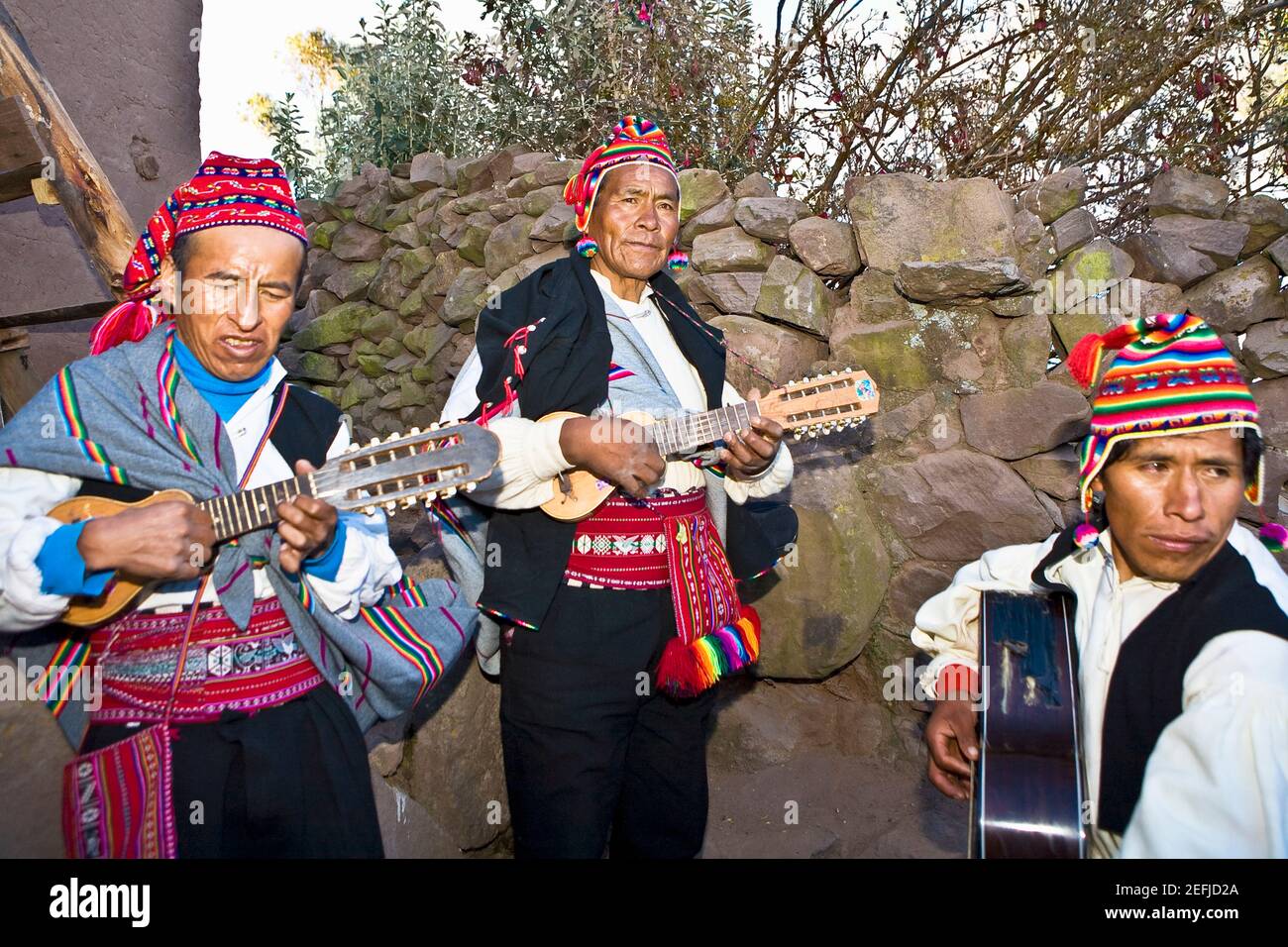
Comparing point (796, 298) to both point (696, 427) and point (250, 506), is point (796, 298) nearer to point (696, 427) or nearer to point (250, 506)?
point (696, 427)

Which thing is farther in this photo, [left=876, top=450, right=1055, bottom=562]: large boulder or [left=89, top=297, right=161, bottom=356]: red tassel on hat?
[left=876, top=450, right=1055, bottom=562]: large boulder

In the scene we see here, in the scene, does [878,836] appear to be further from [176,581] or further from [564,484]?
[176,581]

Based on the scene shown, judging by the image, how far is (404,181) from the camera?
5.53 meters

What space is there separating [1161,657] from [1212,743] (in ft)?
0.77

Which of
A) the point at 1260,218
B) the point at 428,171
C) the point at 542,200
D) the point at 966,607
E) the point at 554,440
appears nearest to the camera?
the point at 966,607

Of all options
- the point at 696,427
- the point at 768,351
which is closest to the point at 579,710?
the point at 696,427

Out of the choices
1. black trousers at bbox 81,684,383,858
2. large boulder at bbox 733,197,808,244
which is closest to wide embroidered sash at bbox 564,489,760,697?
black trousers at bbox 81,684,383,858

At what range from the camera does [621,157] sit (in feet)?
8.57

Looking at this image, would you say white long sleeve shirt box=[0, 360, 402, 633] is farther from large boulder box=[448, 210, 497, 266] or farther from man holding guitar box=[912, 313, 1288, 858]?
large boulder box=[448, 210, 497, 266]

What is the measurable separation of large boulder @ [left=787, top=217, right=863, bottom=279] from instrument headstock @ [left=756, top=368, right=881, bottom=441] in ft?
4.99

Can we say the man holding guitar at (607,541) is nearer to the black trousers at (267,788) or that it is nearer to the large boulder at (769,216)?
the black trousers at (267,788)

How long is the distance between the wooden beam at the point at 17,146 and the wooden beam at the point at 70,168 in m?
0.03

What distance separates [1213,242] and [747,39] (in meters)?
3.07

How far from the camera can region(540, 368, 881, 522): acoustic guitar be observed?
2.37 metres
